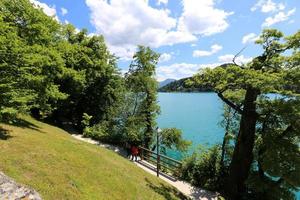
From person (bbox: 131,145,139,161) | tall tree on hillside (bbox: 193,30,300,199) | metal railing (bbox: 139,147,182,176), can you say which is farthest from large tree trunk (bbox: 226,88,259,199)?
person (bbox: 131,145,139,161)

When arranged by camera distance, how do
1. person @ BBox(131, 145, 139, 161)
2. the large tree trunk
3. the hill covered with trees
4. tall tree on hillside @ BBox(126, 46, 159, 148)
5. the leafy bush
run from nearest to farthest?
1. the hill covered with trees
2. the large tree trunk
3. the leafy bush
4. person @ BBox(131, 145, 139, 161)
5. tall tree on hillside @ BBox(126, 46, 159, 148)

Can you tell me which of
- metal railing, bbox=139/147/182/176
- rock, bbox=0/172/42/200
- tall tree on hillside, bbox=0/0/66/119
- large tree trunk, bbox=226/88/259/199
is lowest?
metal railing, bbox=139/147/182/176

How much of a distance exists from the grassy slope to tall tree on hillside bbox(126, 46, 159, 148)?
14.6 meters

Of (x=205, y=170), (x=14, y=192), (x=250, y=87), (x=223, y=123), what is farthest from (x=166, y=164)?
(x=14, y=192)

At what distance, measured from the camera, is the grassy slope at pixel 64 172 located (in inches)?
331

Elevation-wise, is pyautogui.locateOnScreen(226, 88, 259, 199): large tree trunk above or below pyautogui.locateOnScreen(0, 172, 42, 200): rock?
below

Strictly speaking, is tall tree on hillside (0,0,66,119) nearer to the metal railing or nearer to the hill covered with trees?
the hill covered with trees

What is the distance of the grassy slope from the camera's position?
8.41 metres

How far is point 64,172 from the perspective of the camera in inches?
380

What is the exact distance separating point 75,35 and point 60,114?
33.5 feet

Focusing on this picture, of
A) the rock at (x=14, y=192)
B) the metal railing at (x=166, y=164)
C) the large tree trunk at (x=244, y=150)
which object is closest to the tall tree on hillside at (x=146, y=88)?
the metal railing at (x=166, y=164)

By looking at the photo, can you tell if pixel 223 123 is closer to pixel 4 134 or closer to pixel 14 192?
pixel 4 134

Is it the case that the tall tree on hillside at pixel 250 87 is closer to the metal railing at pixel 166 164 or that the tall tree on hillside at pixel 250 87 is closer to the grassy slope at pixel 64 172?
the metal railing at pixel 166 164

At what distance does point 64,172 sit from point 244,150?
1022 cm
